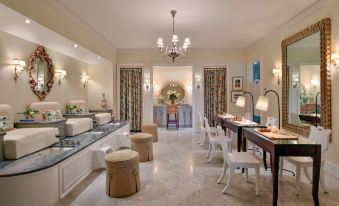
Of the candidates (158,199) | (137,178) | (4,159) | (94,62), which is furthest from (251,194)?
(94,62)

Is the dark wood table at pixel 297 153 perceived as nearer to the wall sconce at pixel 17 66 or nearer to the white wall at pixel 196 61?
the wall sconce at pixel 17 66

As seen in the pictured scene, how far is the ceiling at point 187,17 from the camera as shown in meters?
4.15

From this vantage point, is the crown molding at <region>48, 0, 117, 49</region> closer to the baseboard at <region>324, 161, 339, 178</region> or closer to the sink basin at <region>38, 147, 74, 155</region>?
the sink basin at <region>38, 147, 74, 155</region>

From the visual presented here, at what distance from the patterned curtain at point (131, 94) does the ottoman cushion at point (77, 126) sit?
3.05 m

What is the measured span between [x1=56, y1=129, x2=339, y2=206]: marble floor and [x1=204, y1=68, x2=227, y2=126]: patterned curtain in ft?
12.7

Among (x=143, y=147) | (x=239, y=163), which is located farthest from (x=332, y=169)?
(x=143, y=147)

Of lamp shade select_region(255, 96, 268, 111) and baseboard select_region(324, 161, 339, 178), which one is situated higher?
lamp shade select_region(255, 96, 268, 111)

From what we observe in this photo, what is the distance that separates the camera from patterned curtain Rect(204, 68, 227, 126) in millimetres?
8266

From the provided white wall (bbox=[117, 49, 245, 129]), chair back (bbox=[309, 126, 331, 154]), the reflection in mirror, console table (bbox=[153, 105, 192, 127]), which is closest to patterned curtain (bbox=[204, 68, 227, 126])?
white wall (bbox=[117, 49, 245, 129])

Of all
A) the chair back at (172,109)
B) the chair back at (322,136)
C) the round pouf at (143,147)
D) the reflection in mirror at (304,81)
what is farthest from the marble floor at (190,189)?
the chair back at (172,109)

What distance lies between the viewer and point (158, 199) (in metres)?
3.00

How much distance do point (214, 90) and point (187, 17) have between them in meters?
3.89

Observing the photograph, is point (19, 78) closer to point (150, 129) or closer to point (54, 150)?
point (54, 150)

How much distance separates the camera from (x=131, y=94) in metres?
8.27
